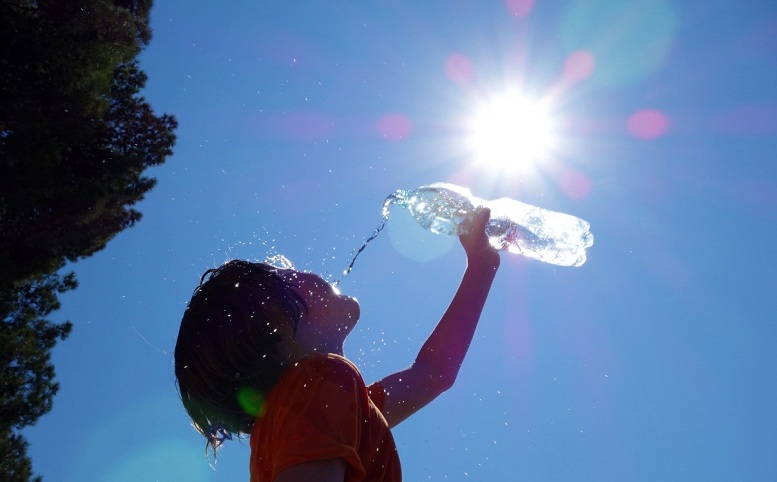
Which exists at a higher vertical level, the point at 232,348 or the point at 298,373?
the point at 232,348

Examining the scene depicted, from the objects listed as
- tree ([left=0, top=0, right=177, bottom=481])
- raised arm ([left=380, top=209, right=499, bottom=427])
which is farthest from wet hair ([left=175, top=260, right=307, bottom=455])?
tree ([left=0, top=0, right=177, bottom=481])

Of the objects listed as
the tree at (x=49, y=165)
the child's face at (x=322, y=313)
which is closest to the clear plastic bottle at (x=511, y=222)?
the child's face at (x=322, y=313)

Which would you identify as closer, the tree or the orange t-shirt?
the orange t-shirt

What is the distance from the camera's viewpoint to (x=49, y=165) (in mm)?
7125

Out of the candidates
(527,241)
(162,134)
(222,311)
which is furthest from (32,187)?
(222,311)

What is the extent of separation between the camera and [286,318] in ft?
6.79

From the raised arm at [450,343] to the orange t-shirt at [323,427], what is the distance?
56cm

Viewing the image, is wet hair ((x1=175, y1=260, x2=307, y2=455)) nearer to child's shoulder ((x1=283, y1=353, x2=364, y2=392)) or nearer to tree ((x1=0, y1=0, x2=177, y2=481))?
child's shoulder ((x1=283, y1=353, x2=364, y2=392))

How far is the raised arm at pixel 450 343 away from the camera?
7.80 feet

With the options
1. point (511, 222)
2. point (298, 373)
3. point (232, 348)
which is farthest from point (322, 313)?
point (511, 222)

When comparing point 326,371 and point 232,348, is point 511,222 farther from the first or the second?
point 326,371

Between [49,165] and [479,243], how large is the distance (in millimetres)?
6263

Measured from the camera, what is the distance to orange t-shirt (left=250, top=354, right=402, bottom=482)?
144cm

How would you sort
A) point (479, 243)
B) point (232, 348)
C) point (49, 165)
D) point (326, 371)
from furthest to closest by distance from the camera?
1. point (49, 165)
2. point (479, 243)
3. point (232, 348)
4. point (326, 371)
